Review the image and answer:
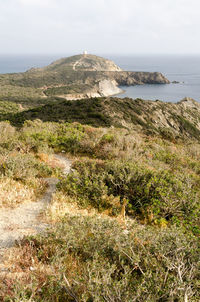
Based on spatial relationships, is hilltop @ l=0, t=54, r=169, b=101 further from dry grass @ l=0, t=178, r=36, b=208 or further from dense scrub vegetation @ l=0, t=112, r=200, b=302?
dry grass @ l=0, t=178, r=36, b=208

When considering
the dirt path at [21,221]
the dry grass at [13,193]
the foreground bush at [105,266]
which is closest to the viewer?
the foreground bush at [105,266]

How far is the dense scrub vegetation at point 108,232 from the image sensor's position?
9.27 ft

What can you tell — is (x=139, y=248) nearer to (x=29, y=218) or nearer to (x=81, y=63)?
(x=29, y=218)

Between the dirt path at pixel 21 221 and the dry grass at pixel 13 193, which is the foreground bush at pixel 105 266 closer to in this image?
the dirt path at pixel 21 221

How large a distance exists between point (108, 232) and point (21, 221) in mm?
2273

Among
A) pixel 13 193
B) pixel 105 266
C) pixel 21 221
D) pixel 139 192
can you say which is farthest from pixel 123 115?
pixel 105 266

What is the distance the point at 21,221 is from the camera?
5.07m

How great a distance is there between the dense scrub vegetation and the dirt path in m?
0.32

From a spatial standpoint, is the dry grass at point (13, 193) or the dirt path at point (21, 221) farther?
the dry grass at point (13, 193)

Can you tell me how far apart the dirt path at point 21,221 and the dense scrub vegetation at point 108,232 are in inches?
12.5

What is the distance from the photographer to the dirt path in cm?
434

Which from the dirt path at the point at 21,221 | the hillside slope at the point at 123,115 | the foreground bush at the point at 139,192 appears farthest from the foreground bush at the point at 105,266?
the hillside slope at the point at 123,115

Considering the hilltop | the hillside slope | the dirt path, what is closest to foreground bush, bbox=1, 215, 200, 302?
the dirt path

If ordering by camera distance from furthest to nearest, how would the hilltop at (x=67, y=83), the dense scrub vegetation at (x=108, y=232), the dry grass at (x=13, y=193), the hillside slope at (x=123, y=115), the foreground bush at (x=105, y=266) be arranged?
the hilltop at (x=67, y=83)
the hillside slope at (x=123, y=115)
the dry grass at (x=13, y=193)
the dense scrub vegetation at (x=108, y=232)
the foreground bush at (x=105, y=266)
